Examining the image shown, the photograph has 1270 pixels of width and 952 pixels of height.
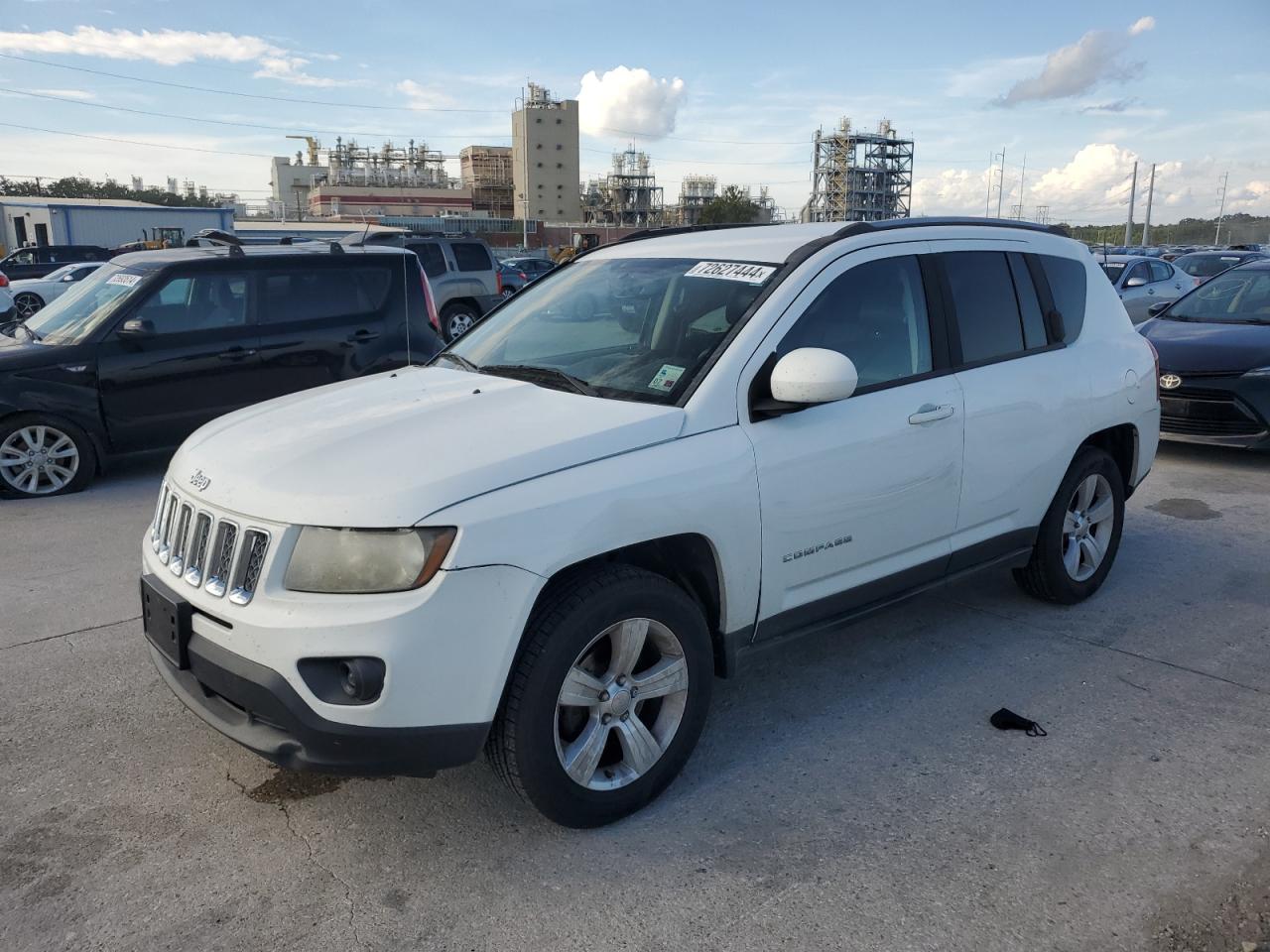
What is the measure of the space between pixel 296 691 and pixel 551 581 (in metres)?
0.75

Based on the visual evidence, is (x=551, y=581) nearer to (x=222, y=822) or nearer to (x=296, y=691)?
(x=296, y=691)

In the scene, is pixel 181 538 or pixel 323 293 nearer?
pixel 181 538

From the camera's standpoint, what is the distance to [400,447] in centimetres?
300

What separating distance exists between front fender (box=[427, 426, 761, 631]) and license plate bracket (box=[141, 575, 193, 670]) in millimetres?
893

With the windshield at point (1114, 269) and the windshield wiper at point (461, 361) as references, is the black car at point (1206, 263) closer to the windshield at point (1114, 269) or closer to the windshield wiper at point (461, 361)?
the windshield at point (1114, 269)

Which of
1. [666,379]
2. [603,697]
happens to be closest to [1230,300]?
[666,379]

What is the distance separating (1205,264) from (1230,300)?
1396 centimetres

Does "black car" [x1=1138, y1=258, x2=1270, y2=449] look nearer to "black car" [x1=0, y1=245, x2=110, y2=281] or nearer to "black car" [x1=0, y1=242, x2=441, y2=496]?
"black car" [x1=0, y1=242, x2=441, y2=496]

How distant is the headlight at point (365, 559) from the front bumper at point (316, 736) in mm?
282

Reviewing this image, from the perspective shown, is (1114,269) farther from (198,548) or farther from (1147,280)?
(198,548)

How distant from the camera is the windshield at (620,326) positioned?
3.48 m

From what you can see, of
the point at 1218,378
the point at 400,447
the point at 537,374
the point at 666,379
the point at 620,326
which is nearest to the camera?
the point at 400,447

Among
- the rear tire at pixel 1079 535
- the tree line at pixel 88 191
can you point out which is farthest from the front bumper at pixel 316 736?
the tree line at pixel 88 191

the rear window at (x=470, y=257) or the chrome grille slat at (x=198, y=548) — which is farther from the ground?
the rear window at (x=470, y=257)
